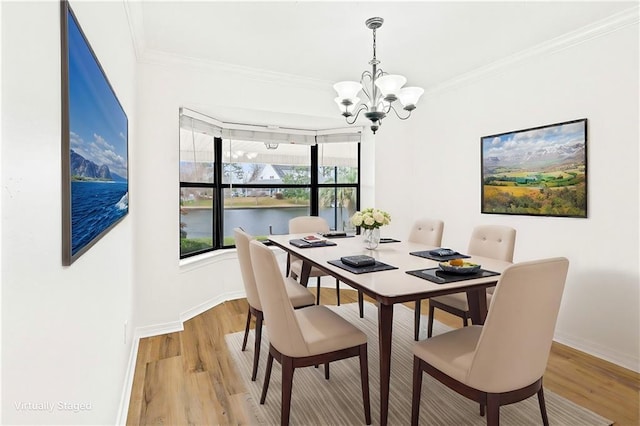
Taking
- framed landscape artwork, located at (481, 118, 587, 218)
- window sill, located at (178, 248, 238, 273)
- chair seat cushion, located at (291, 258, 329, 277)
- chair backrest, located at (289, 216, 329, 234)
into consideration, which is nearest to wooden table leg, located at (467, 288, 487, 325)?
framed landscape artwork, located at (481, 118, 587, 218)

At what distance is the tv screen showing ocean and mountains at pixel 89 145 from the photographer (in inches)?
37.8

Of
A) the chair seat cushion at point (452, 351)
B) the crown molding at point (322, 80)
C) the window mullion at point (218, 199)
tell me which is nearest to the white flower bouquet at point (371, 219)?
the chair seat cushion at point (452, 351)

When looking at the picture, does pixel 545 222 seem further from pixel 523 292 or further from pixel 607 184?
pixel 523 292

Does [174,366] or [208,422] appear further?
[174,366]

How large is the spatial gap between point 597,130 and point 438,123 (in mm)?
1707

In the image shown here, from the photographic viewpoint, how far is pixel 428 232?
329 cm

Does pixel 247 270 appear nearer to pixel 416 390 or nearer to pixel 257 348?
pixel 257 348

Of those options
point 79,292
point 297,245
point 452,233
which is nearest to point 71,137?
point 79,292

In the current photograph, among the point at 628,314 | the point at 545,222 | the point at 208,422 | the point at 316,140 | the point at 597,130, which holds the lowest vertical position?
the point at 208,422

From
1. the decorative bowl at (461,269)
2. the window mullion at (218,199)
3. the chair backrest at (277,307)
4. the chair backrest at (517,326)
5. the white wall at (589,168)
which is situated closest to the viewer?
the chair backrest at (517,326)

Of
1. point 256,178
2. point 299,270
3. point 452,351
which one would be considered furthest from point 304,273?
point 256,178

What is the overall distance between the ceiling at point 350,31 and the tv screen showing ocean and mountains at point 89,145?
1.35 m

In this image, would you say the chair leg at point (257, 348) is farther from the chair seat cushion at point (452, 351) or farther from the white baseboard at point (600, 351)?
the white baseboard at point (600, 351)

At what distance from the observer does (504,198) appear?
347 cm
